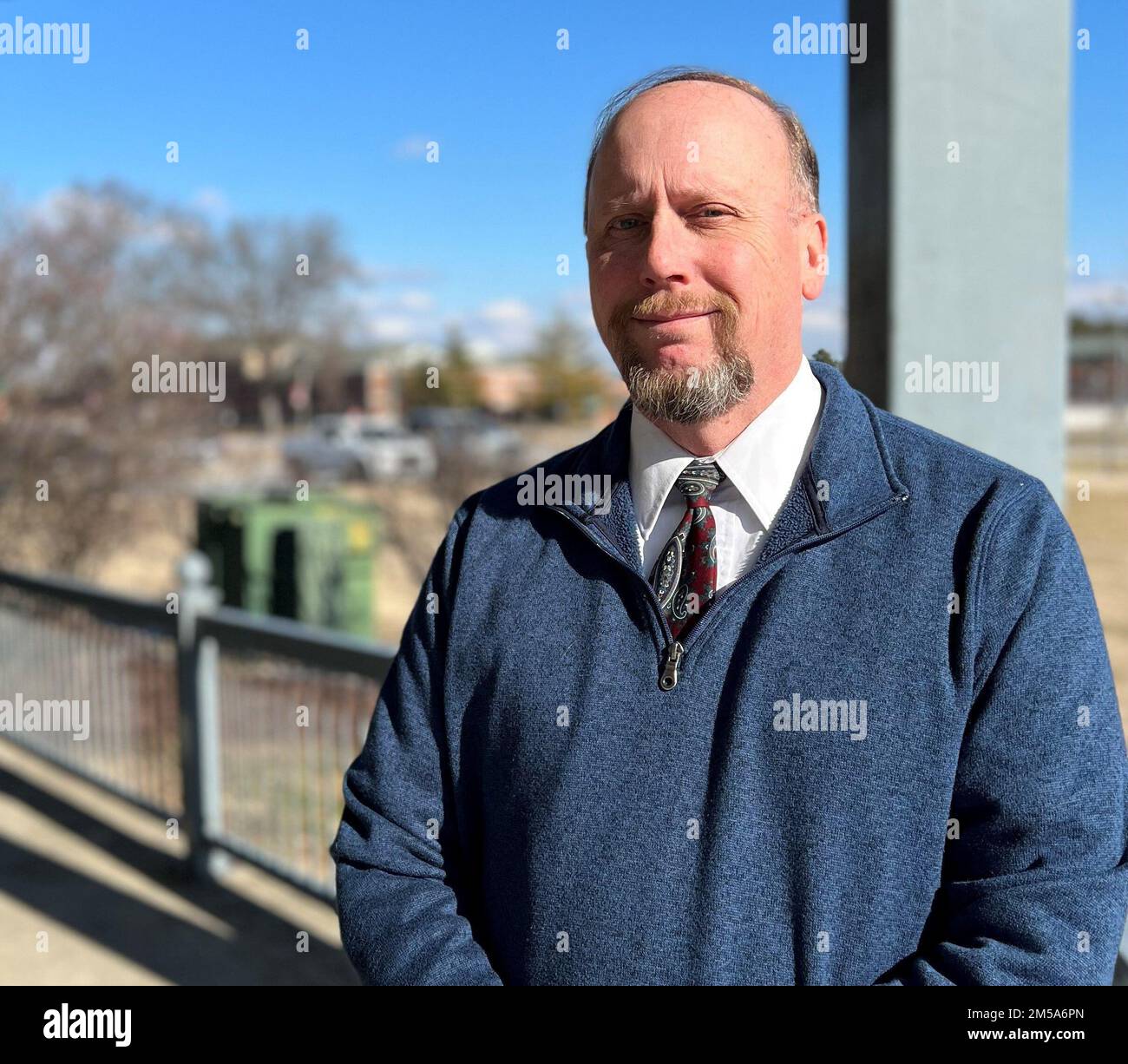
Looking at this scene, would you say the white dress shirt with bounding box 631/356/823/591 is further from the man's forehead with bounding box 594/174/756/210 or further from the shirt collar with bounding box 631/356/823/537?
A: the man's forehead with bounding box 594/174/756/210

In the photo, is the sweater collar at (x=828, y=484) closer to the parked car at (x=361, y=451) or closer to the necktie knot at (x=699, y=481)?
the necktie knot at (x=699, y=481)

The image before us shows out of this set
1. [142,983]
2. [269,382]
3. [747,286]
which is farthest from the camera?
[269,382]

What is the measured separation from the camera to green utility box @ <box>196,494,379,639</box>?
28.4 feet

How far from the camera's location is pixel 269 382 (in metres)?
36.8

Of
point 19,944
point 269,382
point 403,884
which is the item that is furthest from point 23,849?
point 269,382

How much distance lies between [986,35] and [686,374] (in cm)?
105

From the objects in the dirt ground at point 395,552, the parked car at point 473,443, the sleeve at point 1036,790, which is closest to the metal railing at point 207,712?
the sleeve at point 1036,790

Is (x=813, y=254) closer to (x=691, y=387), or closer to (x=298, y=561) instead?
(x=691, y=387)

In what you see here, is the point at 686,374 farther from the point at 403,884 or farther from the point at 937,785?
the point at 403,884

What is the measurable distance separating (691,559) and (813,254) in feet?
1.56

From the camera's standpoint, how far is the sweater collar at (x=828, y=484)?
158 centimetres

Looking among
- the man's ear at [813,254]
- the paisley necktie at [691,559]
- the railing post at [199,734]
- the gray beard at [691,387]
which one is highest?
the man's ear at [813,254]

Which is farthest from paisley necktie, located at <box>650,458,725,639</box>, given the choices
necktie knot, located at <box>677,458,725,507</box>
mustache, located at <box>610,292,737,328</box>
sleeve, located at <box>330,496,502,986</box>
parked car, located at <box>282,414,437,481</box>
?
parked car, located at <box>282,414,437,481</box>

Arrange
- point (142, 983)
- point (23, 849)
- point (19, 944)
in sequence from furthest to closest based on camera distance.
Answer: point (23, 849), point (19, 944), point (142, 983)
